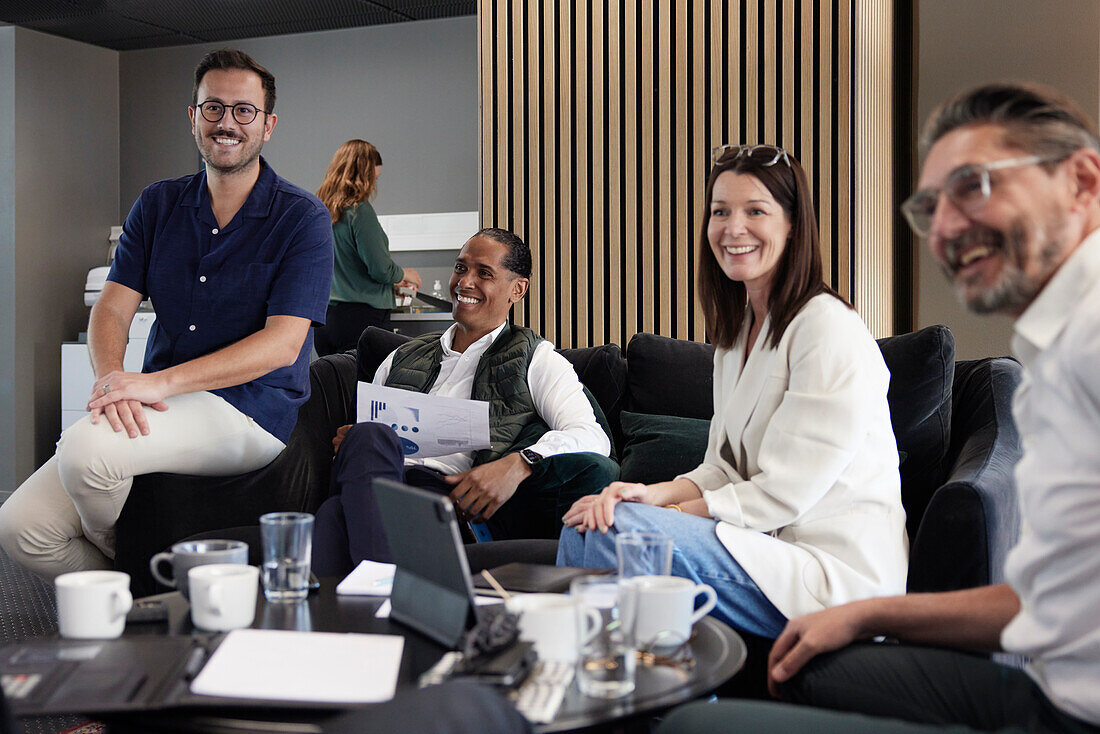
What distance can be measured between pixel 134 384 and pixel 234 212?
1.78ft

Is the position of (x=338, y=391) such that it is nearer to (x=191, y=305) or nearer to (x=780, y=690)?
(x=191, y=305)

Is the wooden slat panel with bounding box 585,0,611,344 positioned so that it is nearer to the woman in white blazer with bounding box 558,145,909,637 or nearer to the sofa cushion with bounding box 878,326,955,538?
the sofa cushion with bounding box 878,326,955,538

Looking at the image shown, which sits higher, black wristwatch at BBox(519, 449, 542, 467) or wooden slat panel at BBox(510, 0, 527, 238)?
wooden slat panel at BBox(510, 0, 527, 238)

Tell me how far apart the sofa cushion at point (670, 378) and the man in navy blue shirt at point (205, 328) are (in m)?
0.96

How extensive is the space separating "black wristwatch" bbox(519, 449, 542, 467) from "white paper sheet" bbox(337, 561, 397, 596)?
93 centimetres

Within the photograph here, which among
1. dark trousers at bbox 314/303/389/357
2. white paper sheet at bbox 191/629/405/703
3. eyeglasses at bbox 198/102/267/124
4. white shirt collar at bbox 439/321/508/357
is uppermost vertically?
eyeglasses at bbox 198/102/267/124

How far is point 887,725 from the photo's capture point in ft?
3.67

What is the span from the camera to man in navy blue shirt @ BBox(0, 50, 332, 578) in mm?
2342

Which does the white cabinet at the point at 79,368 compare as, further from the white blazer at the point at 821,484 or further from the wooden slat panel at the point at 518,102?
the white blazer at the point at 821,484

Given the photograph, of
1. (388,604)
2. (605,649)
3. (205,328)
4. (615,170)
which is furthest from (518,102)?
(605,649)

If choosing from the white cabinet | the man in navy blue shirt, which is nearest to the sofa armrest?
the man in navy blue shirt

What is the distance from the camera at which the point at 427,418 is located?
2631mm

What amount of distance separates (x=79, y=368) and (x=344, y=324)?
6.59 feet

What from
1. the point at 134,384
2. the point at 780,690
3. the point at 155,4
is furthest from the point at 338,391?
the point at 155,4
